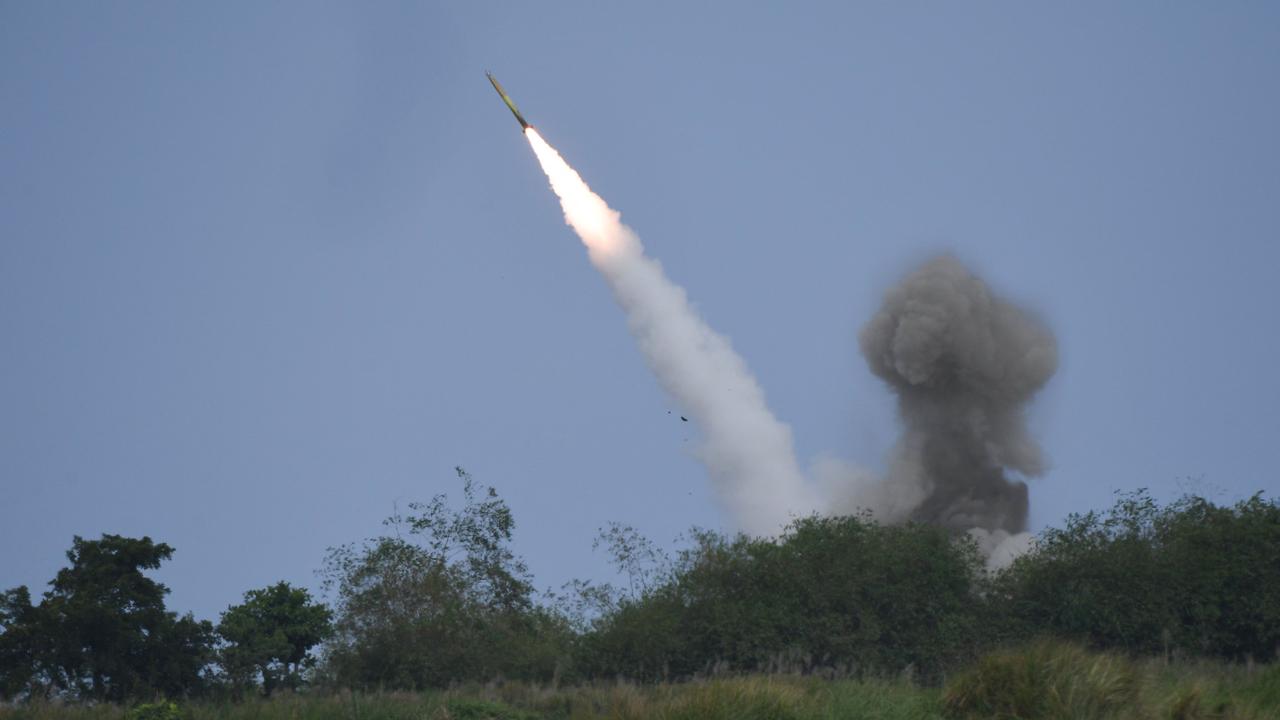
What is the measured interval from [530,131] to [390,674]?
58.9 ft

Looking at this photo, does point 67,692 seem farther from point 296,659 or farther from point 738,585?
point 738,585

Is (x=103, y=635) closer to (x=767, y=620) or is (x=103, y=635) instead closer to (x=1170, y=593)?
(x=767, y=620)

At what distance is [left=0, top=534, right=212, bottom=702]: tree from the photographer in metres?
34.3

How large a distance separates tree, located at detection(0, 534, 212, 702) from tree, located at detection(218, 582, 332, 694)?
1.87 m

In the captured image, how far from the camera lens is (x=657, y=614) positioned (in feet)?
116

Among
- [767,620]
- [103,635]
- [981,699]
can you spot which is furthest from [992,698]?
[103,635]

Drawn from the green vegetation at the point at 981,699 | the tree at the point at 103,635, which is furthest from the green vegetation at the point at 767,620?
the green vegetation at the point at 981,699

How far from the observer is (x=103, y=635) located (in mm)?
34875

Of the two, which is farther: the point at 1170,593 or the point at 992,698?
the point at 1170,593

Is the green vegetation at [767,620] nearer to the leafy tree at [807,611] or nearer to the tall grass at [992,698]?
the leafy tree at [807,611]

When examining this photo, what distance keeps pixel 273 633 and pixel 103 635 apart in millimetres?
6492

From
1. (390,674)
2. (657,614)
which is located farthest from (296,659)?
(657,614)

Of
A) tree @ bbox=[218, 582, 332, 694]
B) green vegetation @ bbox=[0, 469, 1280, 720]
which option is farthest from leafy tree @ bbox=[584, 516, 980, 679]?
tree @ bbox=[218, 582, 332, 694]

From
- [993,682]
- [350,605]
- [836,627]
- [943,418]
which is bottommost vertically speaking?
[993,682]
